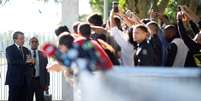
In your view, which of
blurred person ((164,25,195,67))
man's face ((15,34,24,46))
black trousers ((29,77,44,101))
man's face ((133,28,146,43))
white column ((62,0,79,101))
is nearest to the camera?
man's face ((133,28,146,43))

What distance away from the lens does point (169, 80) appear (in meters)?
2.27

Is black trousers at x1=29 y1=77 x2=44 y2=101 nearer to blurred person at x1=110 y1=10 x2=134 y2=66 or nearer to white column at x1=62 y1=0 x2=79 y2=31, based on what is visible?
white column at x1=62 y1=0 x2=79 y2=31

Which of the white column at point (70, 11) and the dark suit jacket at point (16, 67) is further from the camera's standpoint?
the dark suit jacket at point (16, 67)

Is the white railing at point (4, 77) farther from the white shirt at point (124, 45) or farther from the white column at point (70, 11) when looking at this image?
the white shirt at point (124, 45)

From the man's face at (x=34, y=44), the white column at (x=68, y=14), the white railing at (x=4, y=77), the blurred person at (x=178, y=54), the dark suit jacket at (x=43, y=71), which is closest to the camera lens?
the blurred person at (x=178, y=54)

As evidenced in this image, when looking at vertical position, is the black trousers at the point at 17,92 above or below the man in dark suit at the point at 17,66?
below

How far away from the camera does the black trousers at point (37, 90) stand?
11.8 meters

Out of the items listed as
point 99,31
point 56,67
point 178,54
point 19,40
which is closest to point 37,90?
point 19,40

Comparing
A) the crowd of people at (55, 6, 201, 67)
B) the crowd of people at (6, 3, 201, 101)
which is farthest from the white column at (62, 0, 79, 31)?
the crowd of people at (55, 6, 201, 67)

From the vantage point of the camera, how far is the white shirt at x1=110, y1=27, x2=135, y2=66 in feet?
26.1

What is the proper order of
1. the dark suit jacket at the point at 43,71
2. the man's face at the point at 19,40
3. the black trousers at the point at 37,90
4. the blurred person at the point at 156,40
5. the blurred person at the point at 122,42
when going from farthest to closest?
the dark suit jacket at the point at 43,71 → the black trousers at the point at 37,90 → the man's face at the point at 19,40 → the blurred person at the point at 122,42 → the blurred person at the point at 156,40

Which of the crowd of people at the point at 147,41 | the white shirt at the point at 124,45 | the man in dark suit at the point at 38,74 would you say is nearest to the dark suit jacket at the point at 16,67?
the man in dark suit at the point at 38,74

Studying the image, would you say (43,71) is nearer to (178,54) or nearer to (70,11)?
(70,11)

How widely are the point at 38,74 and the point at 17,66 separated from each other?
0.99 m
